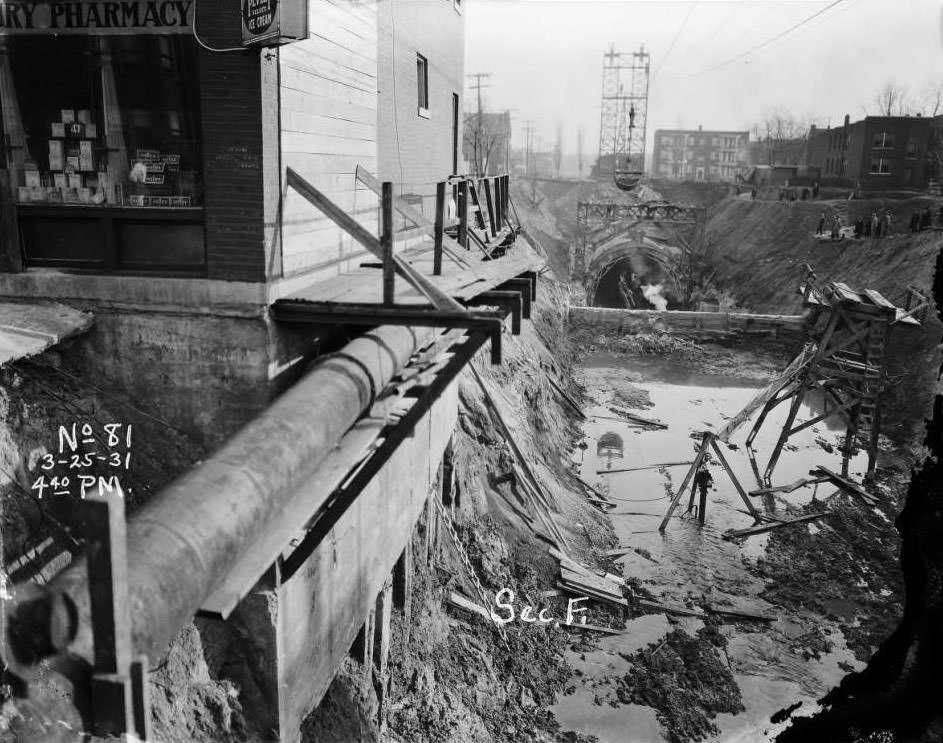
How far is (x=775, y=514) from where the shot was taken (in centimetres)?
1880

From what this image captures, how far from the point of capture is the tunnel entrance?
178 feet

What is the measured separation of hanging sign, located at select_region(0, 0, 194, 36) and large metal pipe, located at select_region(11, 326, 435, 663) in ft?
10.6

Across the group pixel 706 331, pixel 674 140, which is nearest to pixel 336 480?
pixel 706 331

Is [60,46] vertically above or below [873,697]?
above

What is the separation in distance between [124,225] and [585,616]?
9979 mm

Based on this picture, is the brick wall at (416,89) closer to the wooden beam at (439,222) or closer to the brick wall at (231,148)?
the wooden beam at (439,222)

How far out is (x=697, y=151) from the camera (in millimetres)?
134375

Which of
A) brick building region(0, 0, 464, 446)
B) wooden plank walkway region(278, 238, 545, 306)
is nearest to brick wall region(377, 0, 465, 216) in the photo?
wooden plank walkway region(278, 238, 545, 306)

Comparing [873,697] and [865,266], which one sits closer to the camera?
[873,697]

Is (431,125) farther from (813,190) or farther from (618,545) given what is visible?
(813,190)

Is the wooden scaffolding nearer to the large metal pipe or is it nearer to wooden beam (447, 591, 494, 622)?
wooden beam (447, 591, 494, 622)

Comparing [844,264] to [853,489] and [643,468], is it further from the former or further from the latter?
[643,468]

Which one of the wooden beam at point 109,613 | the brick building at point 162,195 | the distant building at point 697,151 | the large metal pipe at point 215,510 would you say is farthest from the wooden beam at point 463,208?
the distant building at point 697,151

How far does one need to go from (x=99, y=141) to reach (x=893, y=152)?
5933cm
